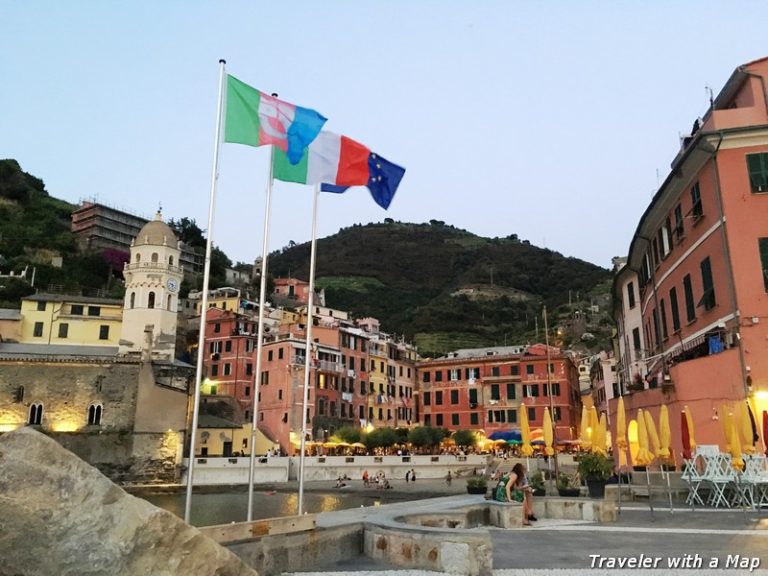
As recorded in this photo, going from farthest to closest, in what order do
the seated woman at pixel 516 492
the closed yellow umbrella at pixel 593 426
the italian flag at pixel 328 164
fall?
the closed yellow umbrella at pixel 593 426 → the seated woman at pixel 516 492 → the italian flag at pixel 328 164

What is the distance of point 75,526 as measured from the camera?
5227 millimetres

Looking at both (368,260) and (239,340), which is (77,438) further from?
(368,260)

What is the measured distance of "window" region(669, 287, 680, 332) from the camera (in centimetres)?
2486

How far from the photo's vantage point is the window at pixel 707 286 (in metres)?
20.9

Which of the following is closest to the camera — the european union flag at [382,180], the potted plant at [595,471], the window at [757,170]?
the european union flag at [382,180]

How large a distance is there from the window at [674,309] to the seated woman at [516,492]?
1378cm

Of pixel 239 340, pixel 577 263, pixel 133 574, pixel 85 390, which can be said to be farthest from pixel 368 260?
pixel 133 574

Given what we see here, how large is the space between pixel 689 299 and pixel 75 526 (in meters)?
23.1

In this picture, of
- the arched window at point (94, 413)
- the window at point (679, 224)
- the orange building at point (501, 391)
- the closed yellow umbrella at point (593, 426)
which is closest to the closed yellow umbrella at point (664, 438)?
the closed yellow umbrella at point (593, 426)

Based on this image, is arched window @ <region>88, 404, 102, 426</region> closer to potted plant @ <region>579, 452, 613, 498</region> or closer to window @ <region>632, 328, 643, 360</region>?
window @ <region>632, 328, 643, 360</region>

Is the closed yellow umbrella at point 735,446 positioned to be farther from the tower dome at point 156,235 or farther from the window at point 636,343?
the tower dome at point 156,235

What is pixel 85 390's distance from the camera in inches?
2069

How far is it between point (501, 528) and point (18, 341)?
61.2 meters

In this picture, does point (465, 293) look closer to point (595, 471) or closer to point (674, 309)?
point (674, 309)
